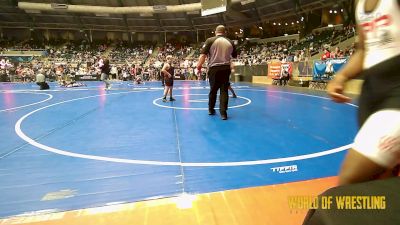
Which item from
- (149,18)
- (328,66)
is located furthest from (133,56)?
(328,66)

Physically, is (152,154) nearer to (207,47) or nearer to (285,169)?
(285,169)

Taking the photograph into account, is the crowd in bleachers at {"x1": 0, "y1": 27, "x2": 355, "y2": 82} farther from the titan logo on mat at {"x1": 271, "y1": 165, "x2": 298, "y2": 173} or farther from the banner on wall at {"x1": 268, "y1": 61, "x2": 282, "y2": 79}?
the titan logo on mat at {"x1": 271, "y1": 165, "x2": 298, "y2": 173}

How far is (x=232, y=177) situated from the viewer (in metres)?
2.70

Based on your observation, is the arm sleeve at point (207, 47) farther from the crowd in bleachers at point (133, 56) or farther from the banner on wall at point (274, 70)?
the banner on wall at point (274, 70)

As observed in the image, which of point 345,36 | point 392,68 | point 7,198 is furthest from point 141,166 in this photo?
point 345,36

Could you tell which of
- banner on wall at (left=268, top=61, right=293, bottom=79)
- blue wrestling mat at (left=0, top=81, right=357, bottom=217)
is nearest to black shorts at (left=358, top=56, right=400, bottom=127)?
blue wrestling mat at (left=0, top=81, right=357, bottom=217)

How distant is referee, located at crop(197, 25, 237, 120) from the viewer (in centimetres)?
556

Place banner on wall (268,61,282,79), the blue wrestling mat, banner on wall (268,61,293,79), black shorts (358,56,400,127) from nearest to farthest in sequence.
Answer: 1. black shorts (358,56,400,127)
2. the blue wrestling mat
3. banner on wall (268,61,293,79)
4. banner on wall (268,61,282,79)

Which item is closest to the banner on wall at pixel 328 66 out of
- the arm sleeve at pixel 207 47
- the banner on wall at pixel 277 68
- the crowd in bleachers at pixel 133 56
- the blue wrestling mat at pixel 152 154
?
the crowd in bleachers at pixel 133 56

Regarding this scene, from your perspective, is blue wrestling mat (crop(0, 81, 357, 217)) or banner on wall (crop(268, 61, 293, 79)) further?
banner on wall (crop(268, 61, 293, 79))

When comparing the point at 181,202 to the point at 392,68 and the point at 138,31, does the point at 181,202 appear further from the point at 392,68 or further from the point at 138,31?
the point at 138,31

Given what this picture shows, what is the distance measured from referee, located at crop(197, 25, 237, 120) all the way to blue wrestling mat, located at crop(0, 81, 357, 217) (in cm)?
53

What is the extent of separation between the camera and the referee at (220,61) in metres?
5.56

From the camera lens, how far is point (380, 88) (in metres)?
1.26
